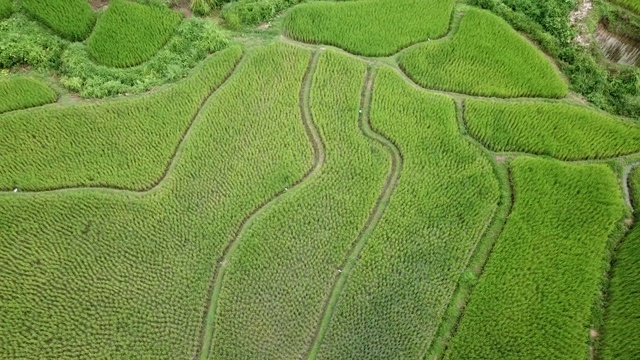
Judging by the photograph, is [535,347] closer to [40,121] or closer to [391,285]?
[391,285]

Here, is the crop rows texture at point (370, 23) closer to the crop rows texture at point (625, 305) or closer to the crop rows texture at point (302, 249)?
the crop rows texture at point (302, 249)

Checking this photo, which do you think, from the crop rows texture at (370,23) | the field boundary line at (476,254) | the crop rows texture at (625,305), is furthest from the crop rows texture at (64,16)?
the crop rows texture at (625,305)

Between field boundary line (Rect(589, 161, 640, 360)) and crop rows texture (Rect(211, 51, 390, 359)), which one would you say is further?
field boundary line (Rect(589, 161, 640, 360))

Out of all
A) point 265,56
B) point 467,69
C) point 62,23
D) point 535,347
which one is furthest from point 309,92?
point 535,347

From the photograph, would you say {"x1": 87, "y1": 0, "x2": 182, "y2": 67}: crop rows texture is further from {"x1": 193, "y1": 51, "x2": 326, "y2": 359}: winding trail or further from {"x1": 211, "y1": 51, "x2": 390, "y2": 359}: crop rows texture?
{"x1": 211, "y1": 51, "x2": 390, "y2": 359}: crop rows texture

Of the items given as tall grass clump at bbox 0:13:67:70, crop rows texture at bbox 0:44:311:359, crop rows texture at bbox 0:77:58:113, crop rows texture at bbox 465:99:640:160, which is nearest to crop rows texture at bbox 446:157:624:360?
crop rows texture at bbox 465:99:640:160

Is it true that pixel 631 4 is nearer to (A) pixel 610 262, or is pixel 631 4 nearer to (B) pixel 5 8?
(A) pixel 610 262
